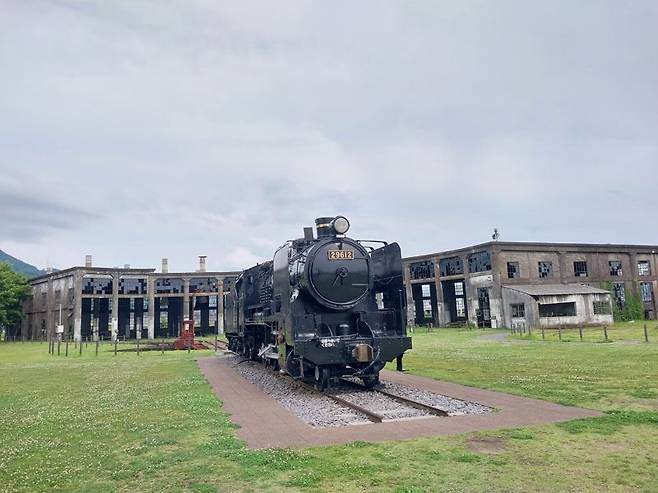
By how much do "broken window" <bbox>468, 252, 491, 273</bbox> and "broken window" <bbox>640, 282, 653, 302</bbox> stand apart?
2049cm

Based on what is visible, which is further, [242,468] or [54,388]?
[54,388]

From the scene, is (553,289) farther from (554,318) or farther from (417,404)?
(417,404)

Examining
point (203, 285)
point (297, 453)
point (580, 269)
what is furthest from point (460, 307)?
point (297, 453)

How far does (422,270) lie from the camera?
6147cm

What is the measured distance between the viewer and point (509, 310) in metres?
46.8

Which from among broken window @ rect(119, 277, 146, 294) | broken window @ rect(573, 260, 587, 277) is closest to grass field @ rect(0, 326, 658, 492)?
broken window @ rect(573, 260, 587, 277)

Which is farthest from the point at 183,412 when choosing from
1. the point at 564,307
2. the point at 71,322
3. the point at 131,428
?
the point at 71,322

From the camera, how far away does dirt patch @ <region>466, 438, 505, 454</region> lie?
22.1 ft

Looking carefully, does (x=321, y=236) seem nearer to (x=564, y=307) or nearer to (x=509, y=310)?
(x=509, y=310)

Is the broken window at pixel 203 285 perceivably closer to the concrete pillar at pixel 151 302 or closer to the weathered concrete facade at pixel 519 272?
the concrete pillar at pixel 151 302

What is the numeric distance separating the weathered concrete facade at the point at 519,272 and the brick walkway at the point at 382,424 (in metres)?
39.2

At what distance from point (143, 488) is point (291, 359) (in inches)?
268

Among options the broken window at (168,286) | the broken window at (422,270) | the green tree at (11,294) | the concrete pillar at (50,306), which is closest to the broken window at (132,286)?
the broken window at (168,286)

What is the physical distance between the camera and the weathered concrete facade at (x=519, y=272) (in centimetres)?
4919
